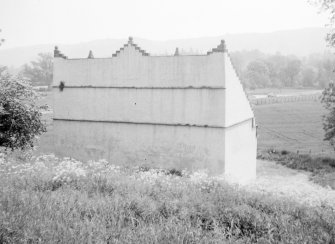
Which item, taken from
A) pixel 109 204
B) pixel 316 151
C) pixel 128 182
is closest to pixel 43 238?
pixel 109 204

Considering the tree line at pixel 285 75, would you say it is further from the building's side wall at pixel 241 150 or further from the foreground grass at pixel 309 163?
the building's side wall at pixel 241 150

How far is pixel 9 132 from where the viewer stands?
638 inches

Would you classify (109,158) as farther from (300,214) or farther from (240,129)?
(300,214)

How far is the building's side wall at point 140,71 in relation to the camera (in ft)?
60.6

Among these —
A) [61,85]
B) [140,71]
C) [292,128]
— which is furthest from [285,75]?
[61,85]

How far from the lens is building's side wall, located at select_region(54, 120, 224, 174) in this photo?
1870 centimetres

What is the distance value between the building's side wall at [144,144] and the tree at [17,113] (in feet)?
13.9

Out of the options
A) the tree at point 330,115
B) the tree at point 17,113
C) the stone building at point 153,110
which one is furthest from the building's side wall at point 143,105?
the tree at point 330,115

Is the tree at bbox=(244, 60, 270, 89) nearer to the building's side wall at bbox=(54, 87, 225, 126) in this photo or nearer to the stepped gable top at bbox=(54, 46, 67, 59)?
the stepped gable top at bbox=(54, 46, 67, 59)

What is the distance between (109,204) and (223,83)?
39.2 ft

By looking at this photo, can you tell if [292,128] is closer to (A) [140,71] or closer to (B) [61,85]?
(A) [140,71]

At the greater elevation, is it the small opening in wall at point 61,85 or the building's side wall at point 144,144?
the small opening in wall at point 61,85

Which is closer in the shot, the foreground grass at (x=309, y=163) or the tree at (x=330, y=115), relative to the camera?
the foreground grass at (x=309, y=163)

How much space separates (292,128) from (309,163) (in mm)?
19308
